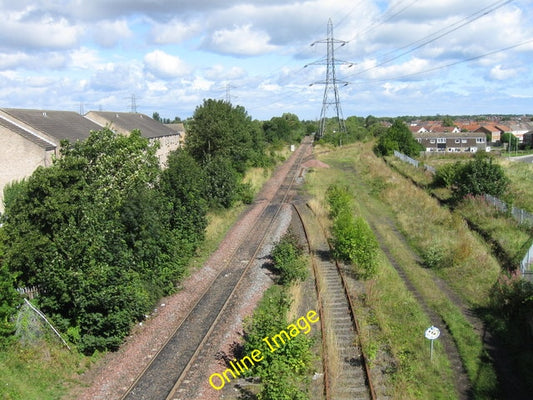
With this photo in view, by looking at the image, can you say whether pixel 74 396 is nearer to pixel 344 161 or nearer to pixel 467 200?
pixel 467 200

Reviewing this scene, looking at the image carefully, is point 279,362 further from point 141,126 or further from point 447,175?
point 141,126

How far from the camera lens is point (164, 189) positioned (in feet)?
72.1

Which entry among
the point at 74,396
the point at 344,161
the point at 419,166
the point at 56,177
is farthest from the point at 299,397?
the point at 344,161

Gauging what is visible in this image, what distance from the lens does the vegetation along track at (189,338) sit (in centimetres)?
1135

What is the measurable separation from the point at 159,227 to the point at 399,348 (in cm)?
906

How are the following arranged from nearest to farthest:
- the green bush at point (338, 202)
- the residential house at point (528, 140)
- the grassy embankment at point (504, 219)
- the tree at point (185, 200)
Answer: the grassy embankment at point (504, 219) < the tree at point (185, 200) < the green bush at point (338, 202) < the residential house at point (528, 140)

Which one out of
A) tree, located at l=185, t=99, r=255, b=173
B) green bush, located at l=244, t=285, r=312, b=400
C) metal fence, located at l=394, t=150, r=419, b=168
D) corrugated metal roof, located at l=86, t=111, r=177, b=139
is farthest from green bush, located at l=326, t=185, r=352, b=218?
corrugated metal roof, located at l=86, t=111, r=177, b=139

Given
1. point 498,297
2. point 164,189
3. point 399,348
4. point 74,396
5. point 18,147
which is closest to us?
point 74,396

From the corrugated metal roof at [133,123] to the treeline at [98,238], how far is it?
2998 centimetres

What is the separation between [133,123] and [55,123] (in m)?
21.3

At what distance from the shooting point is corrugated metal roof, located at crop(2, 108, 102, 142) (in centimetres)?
3325

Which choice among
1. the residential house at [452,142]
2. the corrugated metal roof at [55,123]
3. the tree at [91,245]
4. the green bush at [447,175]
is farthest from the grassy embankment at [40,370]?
the residential house at [452,142]

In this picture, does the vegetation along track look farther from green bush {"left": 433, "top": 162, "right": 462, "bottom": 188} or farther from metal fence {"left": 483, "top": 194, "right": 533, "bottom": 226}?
green bush {"left": 433, "top": 162, "right": 462, "bottom": 188}

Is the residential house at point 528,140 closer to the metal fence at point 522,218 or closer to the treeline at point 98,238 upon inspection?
the metal fence at point 522,218
